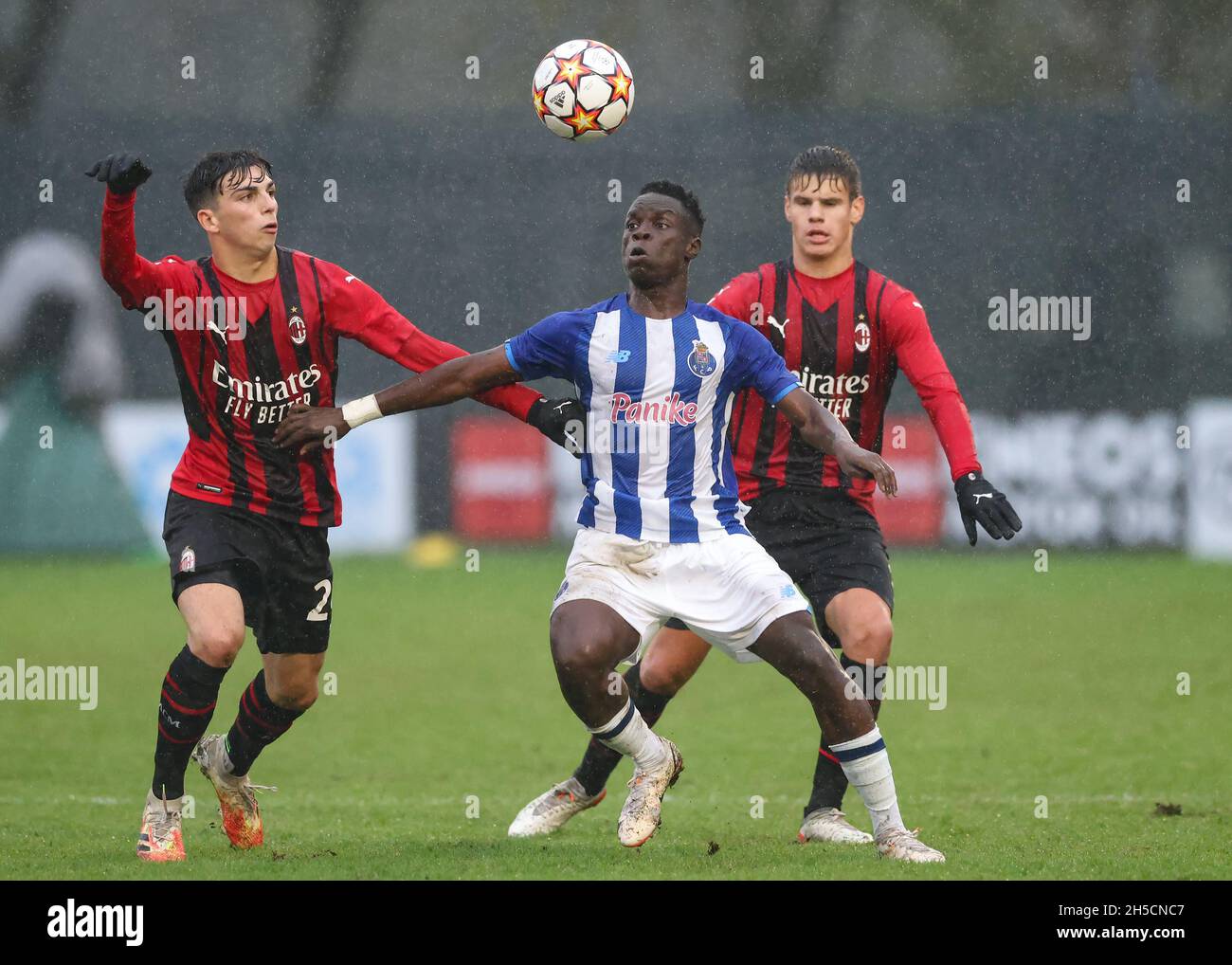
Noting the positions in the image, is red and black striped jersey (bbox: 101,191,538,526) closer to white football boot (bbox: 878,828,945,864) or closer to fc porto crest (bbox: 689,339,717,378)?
fc porto crest (bbox: 689,339,717,378)

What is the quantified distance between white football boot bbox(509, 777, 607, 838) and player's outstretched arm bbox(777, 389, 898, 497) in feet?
5.29

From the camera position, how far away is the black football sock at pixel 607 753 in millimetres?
6000

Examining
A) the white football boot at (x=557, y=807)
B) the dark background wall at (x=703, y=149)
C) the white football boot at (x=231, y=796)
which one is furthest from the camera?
the dark background wall at (x=703, y=149)

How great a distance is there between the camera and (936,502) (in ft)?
48.3

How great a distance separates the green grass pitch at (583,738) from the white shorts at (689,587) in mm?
735

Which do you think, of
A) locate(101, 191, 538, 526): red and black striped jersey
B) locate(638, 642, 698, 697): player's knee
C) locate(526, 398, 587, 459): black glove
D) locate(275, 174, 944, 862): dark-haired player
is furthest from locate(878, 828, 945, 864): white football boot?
locate(101, 191, 538, 526): red and black striped jersey

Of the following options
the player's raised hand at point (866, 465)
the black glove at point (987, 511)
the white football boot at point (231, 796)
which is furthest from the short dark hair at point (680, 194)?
the white football boot at point (231, 796)

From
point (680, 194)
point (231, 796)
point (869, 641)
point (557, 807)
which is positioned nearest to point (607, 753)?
point (557, 807)

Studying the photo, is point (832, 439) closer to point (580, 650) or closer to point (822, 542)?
point (822, 542)

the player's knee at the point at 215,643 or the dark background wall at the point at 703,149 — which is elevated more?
the dark background wall at the point at 703,149

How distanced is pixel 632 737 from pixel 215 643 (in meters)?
1.32

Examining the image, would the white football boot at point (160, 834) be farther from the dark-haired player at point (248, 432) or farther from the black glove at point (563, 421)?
the black glove at point (563, 421)

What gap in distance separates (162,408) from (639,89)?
5.69 m

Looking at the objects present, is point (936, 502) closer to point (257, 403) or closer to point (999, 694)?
point (999, 694)
